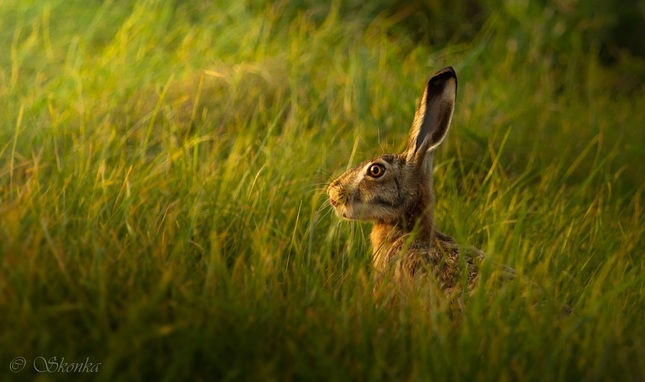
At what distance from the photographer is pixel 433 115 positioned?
417cm

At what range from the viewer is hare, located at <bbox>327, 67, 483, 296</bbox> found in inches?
159

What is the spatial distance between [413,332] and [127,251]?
998 millimetres

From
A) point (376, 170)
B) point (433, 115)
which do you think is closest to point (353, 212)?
point (376, 170)

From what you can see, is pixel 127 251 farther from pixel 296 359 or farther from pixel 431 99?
pixel 431 99

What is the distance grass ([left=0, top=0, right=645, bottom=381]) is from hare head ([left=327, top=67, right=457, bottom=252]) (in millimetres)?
113

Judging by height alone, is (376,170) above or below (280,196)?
above

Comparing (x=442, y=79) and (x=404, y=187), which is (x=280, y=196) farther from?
(x=442, y=79)

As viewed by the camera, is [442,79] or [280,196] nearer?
[442,79]

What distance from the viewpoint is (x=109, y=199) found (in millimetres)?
3807

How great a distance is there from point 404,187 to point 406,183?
0.08 ft

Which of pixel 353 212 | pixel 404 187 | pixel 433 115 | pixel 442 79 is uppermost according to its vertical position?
pixel 442 79

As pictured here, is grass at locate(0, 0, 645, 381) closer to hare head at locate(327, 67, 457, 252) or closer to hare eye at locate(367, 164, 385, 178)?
hare head at locate(327, 67, 457, 252)

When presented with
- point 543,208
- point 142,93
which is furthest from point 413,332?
point 142,93

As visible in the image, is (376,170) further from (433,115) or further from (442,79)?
(442,79)
